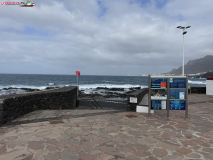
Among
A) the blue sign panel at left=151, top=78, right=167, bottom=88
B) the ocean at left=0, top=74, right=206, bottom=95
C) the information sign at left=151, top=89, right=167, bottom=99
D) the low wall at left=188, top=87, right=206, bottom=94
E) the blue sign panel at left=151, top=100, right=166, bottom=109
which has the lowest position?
the ocean at left=0, top=74, right=206, bottom=95

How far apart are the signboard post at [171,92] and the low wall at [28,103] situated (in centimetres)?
507

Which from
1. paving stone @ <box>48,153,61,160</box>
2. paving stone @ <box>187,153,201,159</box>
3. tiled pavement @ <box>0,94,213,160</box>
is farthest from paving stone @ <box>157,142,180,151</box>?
paving stone @ <box>48,153,61,160</box>

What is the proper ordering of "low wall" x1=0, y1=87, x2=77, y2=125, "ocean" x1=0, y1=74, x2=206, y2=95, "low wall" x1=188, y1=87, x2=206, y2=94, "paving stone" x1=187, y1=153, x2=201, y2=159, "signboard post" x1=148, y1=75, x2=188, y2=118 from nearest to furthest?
"paving stone" x1=187, y1=153, x2=201, y2=159 < "low wall" x1=0, y1=87, x2=77, y2=125 < "signboard post" x1=148, y1=75, x2=188, y2=118 < "low wall" x1=188, y1=87, x2=206, y2=94 < "ocean" x1=0, y1=74, x2=206, y2=95

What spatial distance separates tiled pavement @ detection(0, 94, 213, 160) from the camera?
305 centimetres

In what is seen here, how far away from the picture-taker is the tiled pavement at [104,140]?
3.05 metres

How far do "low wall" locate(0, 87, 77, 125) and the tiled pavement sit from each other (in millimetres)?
386

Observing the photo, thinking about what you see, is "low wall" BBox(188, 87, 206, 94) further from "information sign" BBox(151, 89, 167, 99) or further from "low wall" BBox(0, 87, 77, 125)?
"low wall" BBox(0, 87, 77, 125)

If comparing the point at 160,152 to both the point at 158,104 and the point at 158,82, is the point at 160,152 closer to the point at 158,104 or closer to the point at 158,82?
the point at 158,104

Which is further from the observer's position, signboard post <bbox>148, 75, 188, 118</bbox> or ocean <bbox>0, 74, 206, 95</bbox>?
ocean <bbox>0, 74, 206, 95</bbox>

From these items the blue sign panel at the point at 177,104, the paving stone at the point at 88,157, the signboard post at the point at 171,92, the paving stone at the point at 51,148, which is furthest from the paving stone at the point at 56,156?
the blue sign panel at the point at 177,104

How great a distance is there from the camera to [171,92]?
19.4 ft

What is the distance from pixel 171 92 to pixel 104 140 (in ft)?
12.1

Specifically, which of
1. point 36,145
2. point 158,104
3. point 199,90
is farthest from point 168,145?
point 199,90

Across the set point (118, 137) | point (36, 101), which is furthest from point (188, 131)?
point (36, 101)
